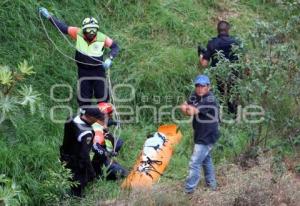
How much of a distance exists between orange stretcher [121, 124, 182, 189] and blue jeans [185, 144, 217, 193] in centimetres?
44

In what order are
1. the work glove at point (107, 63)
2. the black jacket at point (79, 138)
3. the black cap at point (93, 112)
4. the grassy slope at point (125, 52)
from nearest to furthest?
the black jacket at point (79, 138) → the black cap at point (93, 112) → the grassy slope at point (125, 52) → the work glove at point (107, 63)

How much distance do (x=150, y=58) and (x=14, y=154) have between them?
9.44 feet

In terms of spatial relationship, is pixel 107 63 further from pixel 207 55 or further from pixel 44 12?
pixel 207 55

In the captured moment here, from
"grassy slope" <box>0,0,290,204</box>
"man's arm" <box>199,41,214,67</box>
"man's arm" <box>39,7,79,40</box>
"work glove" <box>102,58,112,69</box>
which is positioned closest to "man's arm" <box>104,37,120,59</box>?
"work glove" <box>102,58,112,69</box>

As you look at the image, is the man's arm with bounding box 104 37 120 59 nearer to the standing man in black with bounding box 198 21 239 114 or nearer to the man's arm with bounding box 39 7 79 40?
the man's arm with bounding box 39 7 79 40

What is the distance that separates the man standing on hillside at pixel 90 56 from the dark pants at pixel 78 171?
1.68m

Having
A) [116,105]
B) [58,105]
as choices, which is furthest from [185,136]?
[58,105]

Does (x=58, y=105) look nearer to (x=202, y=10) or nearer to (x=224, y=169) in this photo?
(x=224, y=169)

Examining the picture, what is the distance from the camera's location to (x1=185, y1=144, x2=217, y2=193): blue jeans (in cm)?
638

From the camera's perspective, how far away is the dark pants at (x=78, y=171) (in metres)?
6.25

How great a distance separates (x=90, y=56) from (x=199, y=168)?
86.3 inches

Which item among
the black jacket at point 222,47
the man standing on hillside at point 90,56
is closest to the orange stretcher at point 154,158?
the man standing on hillside at point 90,56

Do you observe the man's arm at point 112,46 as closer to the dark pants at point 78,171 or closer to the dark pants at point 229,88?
the dark pants at point 229,88

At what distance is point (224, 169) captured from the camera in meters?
7.05
